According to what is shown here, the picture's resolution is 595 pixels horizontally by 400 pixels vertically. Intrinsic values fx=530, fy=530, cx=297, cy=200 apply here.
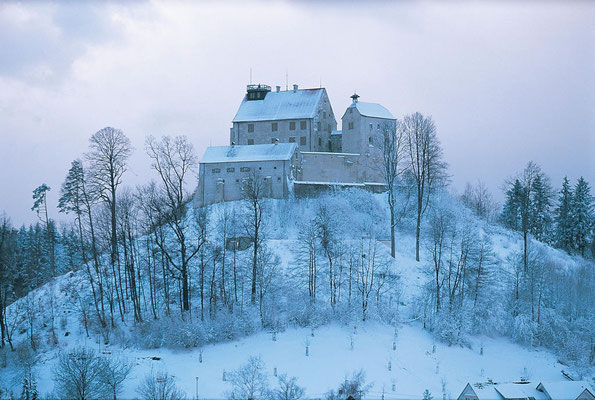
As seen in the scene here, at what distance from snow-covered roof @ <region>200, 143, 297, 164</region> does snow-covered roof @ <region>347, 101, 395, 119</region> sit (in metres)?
8.67

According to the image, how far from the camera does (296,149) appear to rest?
5266cm

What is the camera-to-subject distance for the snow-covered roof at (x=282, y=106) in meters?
60.1

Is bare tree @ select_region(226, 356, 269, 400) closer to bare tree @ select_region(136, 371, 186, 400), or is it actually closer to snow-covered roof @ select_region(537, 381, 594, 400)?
bare tree @ select_region(136, 371, 186, 400)

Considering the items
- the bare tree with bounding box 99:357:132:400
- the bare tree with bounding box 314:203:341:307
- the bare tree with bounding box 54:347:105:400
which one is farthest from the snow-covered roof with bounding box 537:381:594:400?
the bare tree with bounding box 54:347:105:400

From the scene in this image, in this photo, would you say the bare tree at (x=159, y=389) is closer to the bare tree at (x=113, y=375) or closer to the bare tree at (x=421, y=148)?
the bare tree at (x=113, y=375)

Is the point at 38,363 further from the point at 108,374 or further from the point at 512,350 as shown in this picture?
the point at 512,350

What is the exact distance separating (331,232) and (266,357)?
10.8m

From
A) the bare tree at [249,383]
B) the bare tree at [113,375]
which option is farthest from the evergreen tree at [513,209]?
the bare tree at [113,375]

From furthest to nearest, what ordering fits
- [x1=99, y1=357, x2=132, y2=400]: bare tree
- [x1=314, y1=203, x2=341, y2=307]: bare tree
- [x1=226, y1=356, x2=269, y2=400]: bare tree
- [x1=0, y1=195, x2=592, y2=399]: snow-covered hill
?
1. [x1=314, y1=203, x2=341, y2=307]: bare tree
2. [x1=0, y1=195, x2=592, y2=399]: snow-covered hill
3. [x1=99, y1=357, x2=132, y2=400]: bare tree
4. [x1=226, y1=356, x2=269, y2=400]: bare tree

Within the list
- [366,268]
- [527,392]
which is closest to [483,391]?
[527,392]

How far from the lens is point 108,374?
23.5 meters

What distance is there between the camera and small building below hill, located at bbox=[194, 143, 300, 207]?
5062cm

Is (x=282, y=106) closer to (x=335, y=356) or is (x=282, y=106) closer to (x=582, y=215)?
(x=582, y=215)

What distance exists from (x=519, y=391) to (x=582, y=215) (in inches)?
1104
